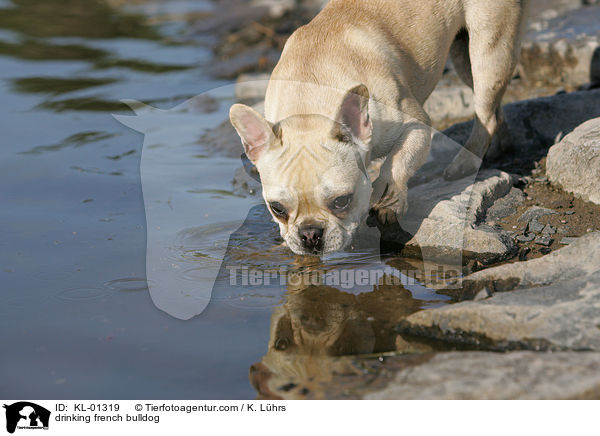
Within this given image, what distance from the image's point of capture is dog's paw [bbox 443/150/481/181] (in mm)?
6992

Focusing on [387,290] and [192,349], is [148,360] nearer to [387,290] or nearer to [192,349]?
[192,349]

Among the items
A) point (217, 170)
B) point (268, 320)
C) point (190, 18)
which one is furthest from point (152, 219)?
point (190, 18)

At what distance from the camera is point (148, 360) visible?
4.43 metres

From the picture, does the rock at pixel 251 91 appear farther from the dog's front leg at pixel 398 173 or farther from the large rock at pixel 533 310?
the large rock at pixel 533 310

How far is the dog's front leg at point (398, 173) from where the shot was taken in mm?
5930

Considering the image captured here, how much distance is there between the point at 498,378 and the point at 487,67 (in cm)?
410

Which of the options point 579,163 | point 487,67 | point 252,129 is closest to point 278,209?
point 252,129

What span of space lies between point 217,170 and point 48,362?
4301 mm

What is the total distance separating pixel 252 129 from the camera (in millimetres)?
5465
